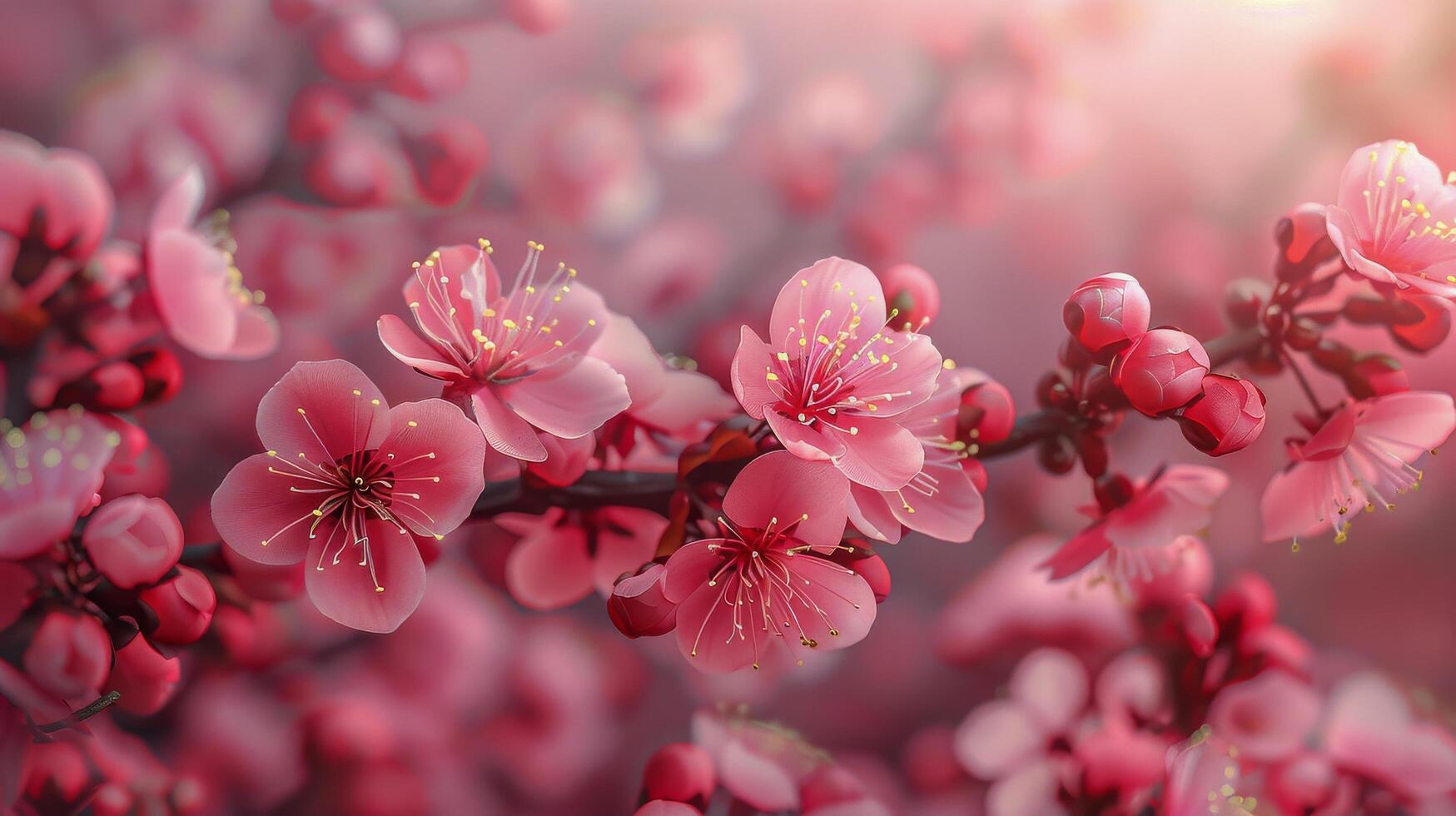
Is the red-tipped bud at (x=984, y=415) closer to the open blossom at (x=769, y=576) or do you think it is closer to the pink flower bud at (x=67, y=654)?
the open blossom at (x=769, y=576)

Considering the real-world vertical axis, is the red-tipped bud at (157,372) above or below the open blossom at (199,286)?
below

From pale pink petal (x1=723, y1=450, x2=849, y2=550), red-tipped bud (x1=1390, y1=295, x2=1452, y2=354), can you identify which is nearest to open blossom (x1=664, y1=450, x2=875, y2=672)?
pale pink petal (x1=723, y1=450, x2=849, y2=550)

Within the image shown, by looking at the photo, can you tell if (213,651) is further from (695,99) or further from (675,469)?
(695,99)

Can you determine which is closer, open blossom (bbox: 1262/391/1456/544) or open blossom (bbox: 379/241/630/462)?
open blossom (bbox: 379/241/630/462)

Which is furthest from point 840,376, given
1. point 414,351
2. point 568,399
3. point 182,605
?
point 182,605

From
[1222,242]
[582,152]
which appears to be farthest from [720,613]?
[1222,242]

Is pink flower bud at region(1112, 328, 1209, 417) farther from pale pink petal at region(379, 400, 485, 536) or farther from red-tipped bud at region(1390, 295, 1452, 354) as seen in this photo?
pale pink petal at region(379, 400, 485, 536)

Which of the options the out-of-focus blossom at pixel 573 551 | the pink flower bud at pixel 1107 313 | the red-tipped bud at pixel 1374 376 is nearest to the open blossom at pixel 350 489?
the out-of-focus blossom at pixel 573 551
